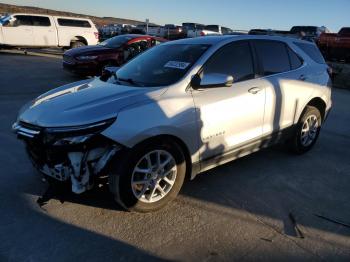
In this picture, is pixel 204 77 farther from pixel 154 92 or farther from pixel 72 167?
pixel 72 167

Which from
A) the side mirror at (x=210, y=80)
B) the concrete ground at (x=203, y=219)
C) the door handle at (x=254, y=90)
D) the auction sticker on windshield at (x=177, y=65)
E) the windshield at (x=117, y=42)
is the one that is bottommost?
the concrete ground at (x=203, y=219)

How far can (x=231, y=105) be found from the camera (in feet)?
13.7

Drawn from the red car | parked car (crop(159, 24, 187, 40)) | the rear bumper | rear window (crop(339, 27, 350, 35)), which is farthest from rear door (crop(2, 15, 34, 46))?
rear window (crop(339, 27, 350, 35))

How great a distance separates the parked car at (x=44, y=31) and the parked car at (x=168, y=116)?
52.5 feet

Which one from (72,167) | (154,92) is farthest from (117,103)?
(72,167)

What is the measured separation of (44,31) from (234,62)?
56.3 ft

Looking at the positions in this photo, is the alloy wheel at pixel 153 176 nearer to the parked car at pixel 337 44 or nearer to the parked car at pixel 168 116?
the parked car at pixel 168 116

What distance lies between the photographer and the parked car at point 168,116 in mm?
3348

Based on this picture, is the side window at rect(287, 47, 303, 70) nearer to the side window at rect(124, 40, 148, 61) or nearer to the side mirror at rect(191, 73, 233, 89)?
the side mirror at rect(191, 73, 233, 89)

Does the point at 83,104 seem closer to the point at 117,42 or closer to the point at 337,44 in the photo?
the point at 117,42

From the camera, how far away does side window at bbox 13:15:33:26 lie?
735 inches

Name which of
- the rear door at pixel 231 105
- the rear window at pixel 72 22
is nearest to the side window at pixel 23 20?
the rear window at pixel 72 22

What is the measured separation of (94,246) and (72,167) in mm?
712

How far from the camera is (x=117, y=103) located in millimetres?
3518
